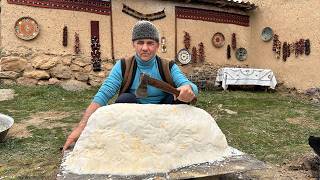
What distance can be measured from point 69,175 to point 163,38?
7.30 meters

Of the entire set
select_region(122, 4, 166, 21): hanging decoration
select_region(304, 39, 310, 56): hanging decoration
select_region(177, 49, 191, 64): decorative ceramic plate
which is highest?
select_region(122, 4, 166, 21): hanging decoration

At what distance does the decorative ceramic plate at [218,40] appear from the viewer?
961 centimetres

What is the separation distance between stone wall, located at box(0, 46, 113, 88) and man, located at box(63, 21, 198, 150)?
542 cm

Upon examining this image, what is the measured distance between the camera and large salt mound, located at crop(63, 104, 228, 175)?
2066mm

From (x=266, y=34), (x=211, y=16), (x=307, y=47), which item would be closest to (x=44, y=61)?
(x=211, y=16)

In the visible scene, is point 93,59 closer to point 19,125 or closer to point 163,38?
point 163,38

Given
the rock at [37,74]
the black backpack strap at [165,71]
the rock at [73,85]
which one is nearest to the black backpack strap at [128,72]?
the black backpack strap at [165,71]

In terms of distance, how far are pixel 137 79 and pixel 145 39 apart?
33 cm

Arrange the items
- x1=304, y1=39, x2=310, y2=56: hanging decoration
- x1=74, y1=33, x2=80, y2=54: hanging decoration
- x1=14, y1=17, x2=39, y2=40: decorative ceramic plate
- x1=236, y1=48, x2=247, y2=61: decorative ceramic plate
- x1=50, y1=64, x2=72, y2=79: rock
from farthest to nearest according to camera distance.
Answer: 1. x1=236, y1=48, x2=247, y2=61: decorative ceramic plate
2. x1=304, y1=39, x2=310, y2=56: hanging decoration
3. x1=74, y1=33, x2=80, y2=54: hanging decoration
4. x1=50, y1=64, x2=72, y2=79: rock
5. x1=14, y1=17, x2=39, y2=40: decorative ceramic plate

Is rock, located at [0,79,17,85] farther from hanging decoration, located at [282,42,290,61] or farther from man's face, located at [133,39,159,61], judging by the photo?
hanging decoration, located at [282,42,290,61]

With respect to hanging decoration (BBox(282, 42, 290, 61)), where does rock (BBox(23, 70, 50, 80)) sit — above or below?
below

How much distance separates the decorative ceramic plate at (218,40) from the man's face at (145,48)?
7.22 metres

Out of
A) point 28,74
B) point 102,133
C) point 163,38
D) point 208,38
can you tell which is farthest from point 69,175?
point 208,38

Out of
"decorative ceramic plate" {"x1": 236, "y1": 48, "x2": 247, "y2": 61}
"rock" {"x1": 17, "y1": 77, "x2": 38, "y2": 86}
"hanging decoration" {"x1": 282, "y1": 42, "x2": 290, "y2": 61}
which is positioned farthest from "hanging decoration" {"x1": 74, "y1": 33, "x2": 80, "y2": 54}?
"hanging decoration" {"x1": 282, "y1": 42, "x2": 290, "y2": 61}
